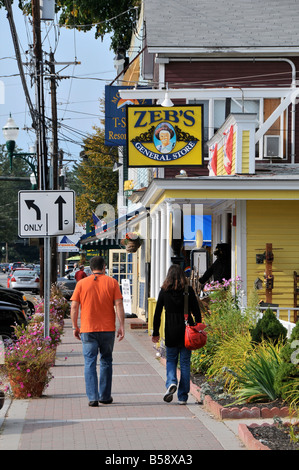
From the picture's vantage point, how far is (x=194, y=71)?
2286cm

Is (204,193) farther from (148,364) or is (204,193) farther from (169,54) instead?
(169,54)

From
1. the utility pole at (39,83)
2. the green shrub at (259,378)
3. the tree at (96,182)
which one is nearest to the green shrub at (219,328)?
the green shrub at (259,378)

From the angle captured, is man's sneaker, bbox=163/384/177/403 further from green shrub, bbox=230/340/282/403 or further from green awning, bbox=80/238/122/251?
green awning, bbox=80/238/122/251

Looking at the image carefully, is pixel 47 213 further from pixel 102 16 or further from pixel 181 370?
pixel 102 16

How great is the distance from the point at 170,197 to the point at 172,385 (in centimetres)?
545

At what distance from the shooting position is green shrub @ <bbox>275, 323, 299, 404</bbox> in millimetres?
8883

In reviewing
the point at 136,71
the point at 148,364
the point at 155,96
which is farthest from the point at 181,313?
the point at 136,71

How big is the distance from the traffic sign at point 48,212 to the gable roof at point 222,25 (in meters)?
10.3

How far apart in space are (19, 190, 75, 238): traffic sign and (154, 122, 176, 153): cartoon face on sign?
5843 mm

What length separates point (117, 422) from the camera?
30.3 ft

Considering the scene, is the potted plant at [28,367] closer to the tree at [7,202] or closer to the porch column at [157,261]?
the porch column at [157,261]

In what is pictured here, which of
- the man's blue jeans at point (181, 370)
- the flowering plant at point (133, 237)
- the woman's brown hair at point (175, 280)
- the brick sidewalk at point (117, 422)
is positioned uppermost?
the flowering plant at point (133, 237)

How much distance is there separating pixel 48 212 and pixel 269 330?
4.11 meters

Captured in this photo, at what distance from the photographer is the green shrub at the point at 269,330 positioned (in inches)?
432
